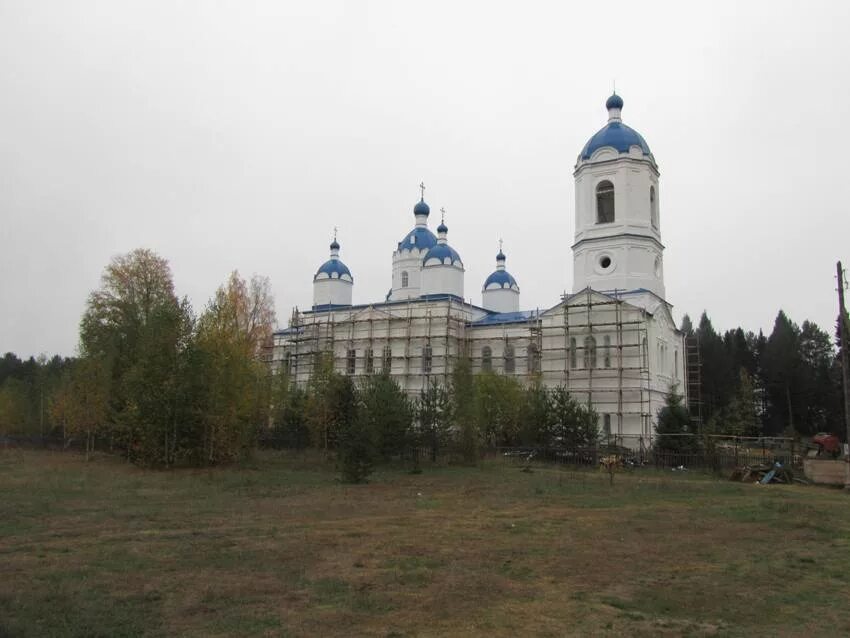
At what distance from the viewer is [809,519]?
14289 millimetres

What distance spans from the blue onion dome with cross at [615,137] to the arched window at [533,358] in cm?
933

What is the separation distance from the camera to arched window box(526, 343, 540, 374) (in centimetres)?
3618

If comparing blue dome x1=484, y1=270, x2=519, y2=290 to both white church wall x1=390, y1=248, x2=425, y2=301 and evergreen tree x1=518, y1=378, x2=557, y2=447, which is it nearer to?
white church wall x1=390, y1=248, x2=425, y2=301

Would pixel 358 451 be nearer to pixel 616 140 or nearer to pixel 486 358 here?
pixel 486 358

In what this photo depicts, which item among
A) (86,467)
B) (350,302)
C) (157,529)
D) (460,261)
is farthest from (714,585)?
(350,302)

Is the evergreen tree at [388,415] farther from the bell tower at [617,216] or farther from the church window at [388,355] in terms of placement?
the church window at [388,355]

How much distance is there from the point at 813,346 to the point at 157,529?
56030 mm

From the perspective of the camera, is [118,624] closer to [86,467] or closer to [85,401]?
[86,467]

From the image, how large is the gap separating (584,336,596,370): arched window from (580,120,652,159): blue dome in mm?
8732

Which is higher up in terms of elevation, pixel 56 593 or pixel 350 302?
pixel 350 302

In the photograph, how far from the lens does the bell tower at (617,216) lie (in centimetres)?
3456

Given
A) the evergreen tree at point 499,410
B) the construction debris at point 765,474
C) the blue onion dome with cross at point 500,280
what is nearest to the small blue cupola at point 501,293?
the blue onion dome with cross at point 500,280

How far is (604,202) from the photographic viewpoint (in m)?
36.3

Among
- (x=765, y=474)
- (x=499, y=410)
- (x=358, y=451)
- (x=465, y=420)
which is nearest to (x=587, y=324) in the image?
(x=499, y=410)
